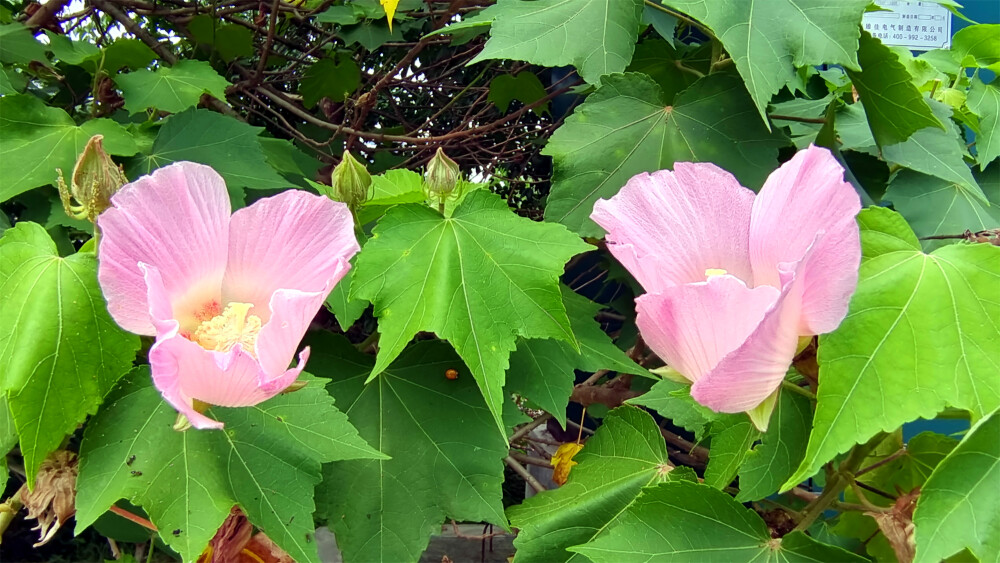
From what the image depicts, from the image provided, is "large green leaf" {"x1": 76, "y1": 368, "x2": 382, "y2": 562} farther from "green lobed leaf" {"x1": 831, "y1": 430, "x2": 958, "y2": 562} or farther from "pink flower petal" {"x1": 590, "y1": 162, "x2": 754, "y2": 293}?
"green lobed leaf" {"x1": 831, "y1": 430, "x2": 958, "y2": 562}

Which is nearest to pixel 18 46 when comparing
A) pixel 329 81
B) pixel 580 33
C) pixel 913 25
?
pixel 329 81

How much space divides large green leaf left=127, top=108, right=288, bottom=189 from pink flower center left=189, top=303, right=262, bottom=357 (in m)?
0.30

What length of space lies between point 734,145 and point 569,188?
0.16 meters

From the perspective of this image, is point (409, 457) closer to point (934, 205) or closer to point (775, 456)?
point (775, 456)

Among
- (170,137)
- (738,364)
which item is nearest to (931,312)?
(738,364)

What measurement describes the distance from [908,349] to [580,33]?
1.18 feet

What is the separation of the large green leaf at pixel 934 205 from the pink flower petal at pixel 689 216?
1.29ft

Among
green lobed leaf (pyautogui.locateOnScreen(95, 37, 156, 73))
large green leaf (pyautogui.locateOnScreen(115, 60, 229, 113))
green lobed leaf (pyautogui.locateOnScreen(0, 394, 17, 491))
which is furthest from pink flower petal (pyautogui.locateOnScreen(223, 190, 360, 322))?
green lobed leaf (pyautogui.locateOnScreen(95, 37, 156, 73))

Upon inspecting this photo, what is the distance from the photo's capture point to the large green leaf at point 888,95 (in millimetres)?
542

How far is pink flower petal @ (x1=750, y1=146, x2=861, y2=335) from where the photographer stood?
327 mm

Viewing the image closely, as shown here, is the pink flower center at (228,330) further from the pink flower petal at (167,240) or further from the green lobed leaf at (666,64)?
the green lobed leaf at (666,64)

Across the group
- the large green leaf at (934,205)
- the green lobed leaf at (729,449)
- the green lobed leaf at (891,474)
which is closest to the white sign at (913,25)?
the large green leaf at (934,205)

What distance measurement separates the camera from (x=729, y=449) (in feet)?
1.51

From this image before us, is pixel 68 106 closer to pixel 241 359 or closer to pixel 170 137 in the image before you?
pixel 170 137
